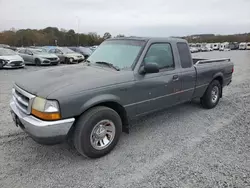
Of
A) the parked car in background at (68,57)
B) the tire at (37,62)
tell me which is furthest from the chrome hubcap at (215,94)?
the parked car in background at (68,57)

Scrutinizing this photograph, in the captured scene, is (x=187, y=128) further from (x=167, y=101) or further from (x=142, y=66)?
(x=142, y=66)

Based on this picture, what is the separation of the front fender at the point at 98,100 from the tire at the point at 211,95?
10.1 feet

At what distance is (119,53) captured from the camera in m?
3.91

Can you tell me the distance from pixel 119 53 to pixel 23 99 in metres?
1.86

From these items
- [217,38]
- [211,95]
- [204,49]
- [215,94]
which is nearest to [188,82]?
[211,95]

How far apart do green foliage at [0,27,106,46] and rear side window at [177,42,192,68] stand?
48948 mm

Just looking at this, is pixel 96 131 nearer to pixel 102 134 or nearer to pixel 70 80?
pixel 102 134

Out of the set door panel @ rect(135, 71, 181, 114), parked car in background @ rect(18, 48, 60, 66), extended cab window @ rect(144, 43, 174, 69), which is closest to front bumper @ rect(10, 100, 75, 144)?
door panel @ rect(135, 71, 181, 114)

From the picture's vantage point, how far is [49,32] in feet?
202

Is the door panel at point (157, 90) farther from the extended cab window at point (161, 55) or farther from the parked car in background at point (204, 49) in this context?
the parked car in background at point (204, 49)

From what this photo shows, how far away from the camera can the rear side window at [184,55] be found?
4441mm

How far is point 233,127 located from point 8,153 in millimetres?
4364

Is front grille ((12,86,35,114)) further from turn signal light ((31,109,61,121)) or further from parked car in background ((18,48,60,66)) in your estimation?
parked car in background ((18,48,60,66))

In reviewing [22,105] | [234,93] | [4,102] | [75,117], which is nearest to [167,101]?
[75,117]
